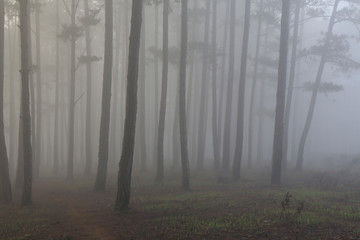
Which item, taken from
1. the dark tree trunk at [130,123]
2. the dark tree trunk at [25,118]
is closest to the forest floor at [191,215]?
the dark tree trunk at [130,123]

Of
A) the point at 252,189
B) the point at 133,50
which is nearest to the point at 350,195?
the point at 252,189

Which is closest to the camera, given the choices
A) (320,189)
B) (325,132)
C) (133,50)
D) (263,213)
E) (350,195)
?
(263,213)

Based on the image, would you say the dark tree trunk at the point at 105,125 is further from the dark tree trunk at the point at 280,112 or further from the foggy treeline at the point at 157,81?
the dark tree trunk at the point at 280,112

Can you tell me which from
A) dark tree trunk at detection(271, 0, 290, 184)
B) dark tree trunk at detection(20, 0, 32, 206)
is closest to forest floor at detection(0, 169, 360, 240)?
dark tree trunk at detection(20, 0, 32, 206)

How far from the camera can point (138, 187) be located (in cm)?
1706

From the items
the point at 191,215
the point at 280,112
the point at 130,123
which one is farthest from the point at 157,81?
the point at 191,215

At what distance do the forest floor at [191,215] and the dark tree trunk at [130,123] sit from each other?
2.20ft

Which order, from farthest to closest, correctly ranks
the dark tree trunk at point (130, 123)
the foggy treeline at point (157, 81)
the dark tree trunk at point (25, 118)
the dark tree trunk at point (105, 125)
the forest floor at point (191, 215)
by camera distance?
the dark tree trunk at point (105, 125) → the foggy treeline at point (157, 81) → the dark tree trunk at point (25, 118) → the dark tree trunk at point (130, 123) → the forest floor at point (191, 215)

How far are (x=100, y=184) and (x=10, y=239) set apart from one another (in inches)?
298

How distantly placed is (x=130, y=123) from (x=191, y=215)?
10.9 feet

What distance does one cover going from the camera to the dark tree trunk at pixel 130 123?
10.9 meters

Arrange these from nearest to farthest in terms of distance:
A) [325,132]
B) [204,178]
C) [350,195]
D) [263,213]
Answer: [263,213] → [350,195] → [204,178] → [325,132]

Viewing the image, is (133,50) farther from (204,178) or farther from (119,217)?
(204,178)

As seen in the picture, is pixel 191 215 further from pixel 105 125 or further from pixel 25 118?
pixel 105 125
